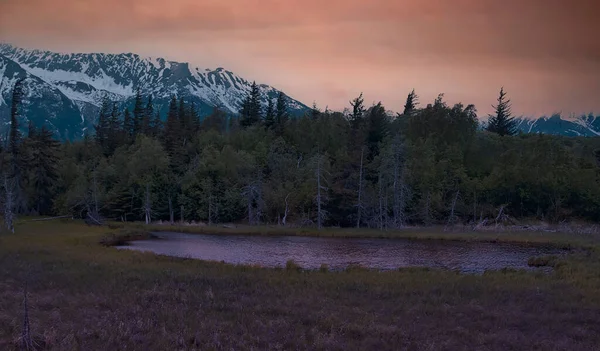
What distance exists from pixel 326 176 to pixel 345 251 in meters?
29.4

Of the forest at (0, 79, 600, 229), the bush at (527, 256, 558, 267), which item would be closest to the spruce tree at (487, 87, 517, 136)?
the forest at (0, 79, 600, 229)

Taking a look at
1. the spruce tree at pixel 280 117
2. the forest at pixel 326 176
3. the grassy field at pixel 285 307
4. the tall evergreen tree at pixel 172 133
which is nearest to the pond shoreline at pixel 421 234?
the forest at pixel 326 176

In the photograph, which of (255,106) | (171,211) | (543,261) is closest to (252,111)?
(255,106)

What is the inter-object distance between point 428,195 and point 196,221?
129ft

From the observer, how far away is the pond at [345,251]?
36.4 m

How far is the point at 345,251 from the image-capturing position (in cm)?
4425

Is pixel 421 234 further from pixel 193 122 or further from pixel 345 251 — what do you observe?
pixel 193 122

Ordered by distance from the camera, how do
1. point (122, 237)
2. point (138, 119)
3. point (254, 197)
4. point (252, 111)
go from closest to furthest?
point (122, 237) → point (254, 197) → point (252, 111) → point (138, 119)

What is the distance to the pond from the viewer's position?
36.4 m

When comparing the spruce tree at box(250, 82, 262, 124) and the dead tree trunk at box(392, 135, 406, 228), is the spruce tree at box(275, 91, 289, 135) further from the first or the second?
the dead tree trunk at box(392, 135, 406, 228)

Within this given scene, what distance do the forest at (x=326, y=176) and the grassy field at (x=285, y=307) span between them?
36478mm

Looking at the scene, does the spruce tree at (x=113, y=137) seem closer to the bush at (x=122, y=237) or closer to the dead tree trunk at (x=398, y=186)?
the bush at (x=122, y=237)

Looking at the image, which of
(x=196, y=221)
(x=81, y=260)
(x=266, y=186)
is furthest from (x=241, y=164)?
(x=81, y=260)

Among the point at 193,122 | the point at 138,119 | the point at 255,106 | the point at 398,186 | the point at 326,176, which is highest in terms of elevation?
the point at 255,106
